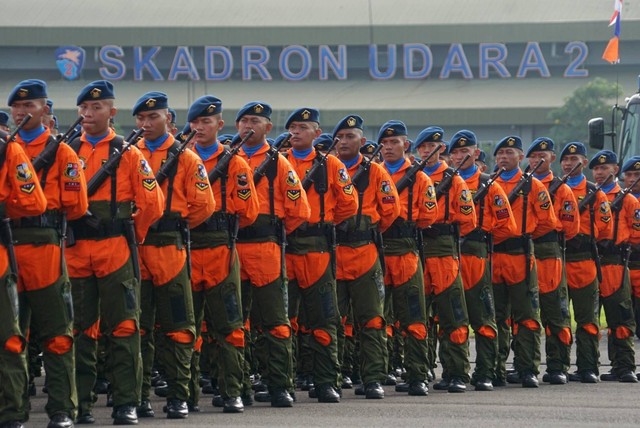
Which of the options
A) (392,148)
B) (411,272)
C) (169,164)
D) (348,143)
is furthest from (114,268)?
(392,148)

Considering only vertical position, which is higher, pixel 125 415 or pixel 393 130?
pixel 393 130

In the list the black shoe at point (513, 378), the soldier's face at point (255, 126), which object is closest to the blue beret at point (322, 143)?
the black shoe at point (513, 378)

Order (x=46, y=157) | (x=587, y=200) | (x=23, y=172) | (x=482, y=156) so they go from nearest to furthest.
→ (x=23, y=172) < (x=46, y=157) < (x=587, y=200) < (x=482, y=156)

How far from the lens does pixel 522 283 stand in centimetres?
1387

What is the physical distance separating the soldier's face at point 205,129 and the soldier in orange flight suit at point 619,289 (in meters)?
4.81

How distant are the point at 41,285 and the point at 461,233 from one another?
4.84 meters

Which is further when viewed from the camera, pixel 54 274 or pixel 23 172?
pixel 54 274

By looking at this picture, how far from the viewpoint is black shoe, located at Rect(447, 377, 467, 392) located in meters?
13.1

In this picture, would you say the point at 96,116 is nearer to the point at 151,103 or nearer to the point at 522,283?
the point at 151,103

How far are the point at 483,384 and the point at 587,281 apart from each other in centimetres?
169

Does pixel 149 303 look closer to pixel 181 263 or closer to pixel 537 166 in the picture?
pixel 181 263

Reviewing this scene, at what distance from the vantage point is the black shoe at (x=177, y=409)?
34.5ft

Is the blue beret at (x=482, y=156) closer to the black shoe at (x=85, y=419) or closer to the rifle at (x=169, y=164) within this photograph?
the rifle at (x=169, y=164)

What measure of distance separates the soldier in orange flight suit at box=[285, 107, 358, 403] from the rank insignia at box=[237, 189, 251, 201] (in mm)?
959
